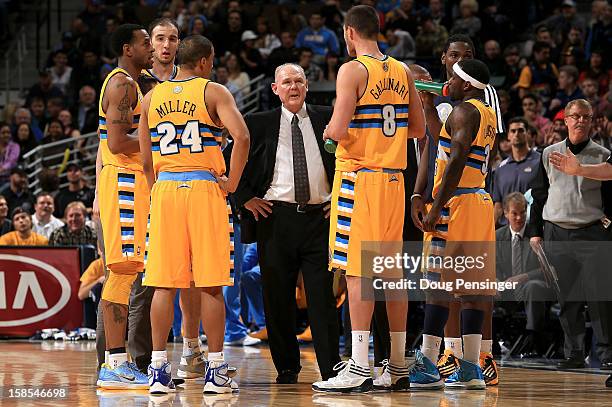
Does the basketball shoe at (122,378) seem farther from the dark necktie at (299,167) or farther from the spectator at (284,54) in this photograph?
the spectator at (284,54)

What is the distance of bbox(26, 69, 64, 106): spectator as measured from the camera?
20.3 m

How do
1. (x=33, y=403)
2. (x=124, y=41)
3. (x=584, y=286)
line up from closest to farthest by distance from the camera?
(x=33, y=403)
(x=124, y=41)
(x=584, y=286)

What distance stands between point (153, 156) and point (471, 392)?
268 centimetres

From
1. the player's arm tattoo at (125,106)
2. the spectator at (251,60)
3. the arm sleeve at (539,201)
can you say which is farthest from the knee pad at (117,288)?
the spectator at (251,60)

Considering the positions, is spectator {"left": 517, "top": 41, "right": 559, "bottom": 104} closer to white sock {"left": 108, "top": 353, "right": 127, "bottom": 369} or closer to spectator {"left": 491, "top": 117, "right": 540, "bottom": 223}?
spectator {"left": 491, "top": 117, "right": 540, "bottom": 223}

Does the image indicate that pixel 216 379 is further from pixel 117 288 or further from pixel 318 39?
pixel 318 39

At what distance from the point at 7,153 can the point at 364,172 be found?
1199 centimetres

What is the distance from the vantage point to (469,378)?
8.32 m

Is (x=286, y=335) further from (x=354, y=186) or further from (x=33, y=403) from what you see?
(x=33, y=403)

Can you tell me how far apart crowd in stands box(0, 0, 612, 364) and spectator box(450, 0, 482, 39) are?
16 mm

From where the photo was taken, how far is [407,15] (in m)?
19.8

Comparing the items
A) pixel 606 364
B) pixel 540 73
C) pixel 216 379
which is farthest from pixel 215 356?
pixel 540 73

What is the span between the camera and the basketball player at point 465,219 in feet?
27.3

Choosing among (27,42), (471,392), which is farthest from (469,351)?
(27,42)
